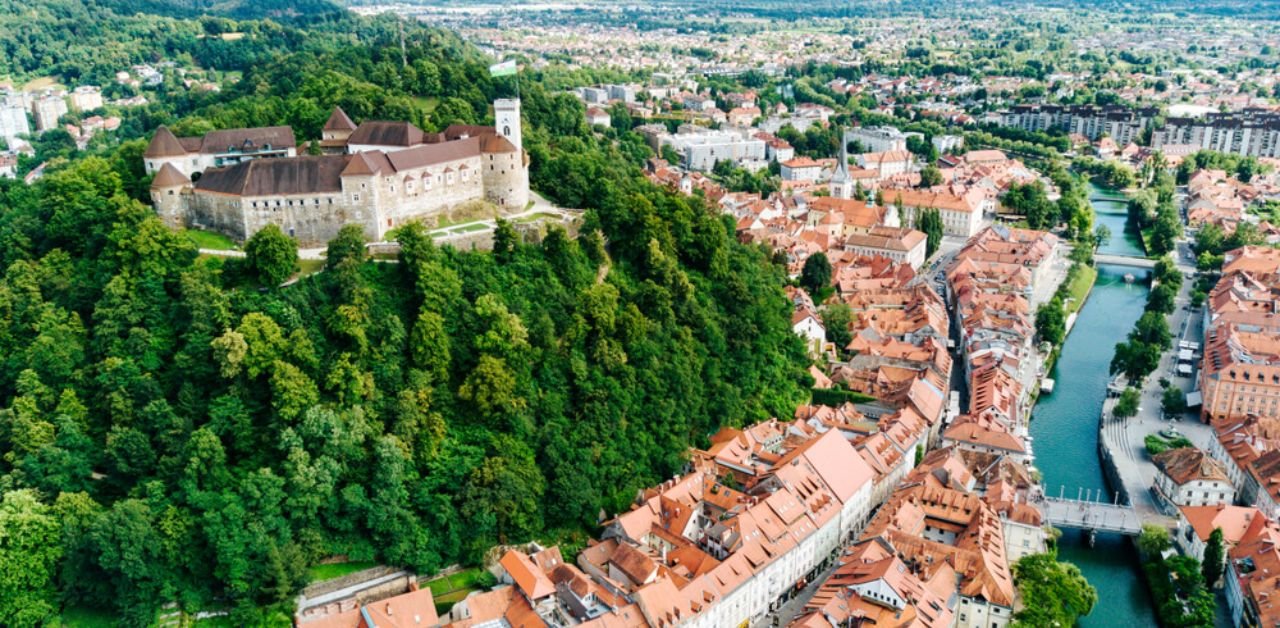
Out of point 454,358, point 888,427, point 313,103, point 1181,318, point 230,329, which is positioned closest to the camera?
point 230,329

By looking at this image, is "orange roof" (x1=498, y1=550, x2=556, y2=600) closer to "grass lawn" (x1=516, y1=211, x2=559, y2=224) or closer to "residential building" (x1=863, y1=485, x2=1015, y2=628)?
"residential building" (x1=863, y1=485, x2=1015, y2=628)

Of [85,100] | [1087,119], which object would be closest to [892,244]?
[1087,119]

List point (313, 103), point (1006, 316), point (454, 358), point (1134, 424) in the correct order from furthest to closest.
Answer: point (1006, 316) → point (313, 103) → point (1134, 424) → point (454, 358)

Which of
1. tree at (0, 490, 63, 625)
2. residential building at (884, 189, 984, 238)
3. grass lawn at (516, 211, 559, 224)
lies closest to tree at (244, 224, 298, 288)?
tree at (0, 490, 63, 625)

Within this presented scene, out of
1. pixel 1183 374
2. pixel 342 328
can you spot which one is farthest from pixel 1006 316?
pixel 342 328

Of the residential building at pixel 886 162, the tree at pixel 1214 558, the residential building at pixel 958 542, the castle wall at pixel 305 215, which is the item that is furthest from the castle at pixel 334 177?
the residential building at pixel 886 162

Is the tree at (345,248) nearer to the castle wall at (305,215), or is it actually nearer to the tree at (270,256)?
the tree at (270,256)

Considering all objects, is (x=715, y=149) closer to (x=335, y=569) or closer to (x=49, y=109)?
(x=49, y=109)

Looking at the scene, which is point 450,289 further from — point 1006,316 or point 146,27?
point 146,27
